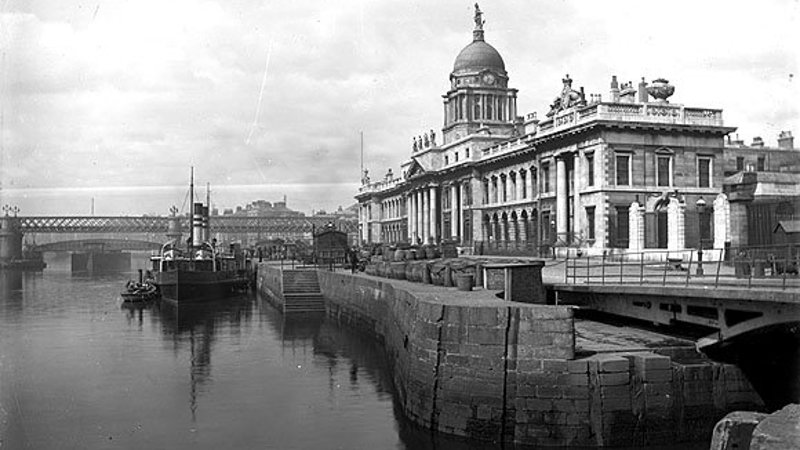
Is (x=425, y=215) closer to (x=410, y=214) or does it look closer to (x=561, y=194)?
(x=410, y=214)

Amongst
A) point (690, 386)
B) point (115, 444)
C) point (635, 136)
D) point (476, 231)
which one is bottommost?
point (115, 444)

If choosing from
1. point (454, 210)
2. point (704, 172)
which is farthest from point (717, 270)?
point (454, 210)

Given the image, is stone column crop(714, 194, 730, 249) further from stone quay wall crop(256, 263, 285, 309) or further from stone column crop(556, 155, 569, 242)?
stone quay wall crop(256, 263, 285, 309)

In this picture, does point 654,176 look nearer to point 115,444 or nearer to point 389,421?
point 389,421

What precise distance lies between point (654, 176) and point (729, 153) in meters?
12.3

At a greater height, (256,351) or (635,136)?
(635,136)

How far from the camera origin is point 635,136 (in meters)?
49.2

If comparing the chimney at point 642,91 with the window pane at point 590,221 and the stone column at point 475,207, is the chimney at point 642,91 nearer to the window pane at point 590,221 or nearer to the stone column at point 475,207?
the window pane at point 590,221

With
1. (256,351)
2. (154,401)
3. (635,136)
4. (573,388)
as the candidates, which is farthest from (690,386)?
(635,136)

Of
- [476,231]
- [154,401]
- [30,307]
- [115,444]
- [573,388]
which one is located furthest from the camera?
[476,231]

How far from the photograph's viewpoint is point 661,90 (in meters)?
51.5

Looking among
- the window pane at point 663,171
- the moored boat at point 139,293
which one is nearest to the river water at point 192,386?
the moored boat at point 139,293

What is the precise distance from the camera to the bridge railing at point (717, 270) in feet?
60.3

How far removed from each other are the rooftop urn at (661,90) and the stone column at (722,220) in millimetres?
20613
